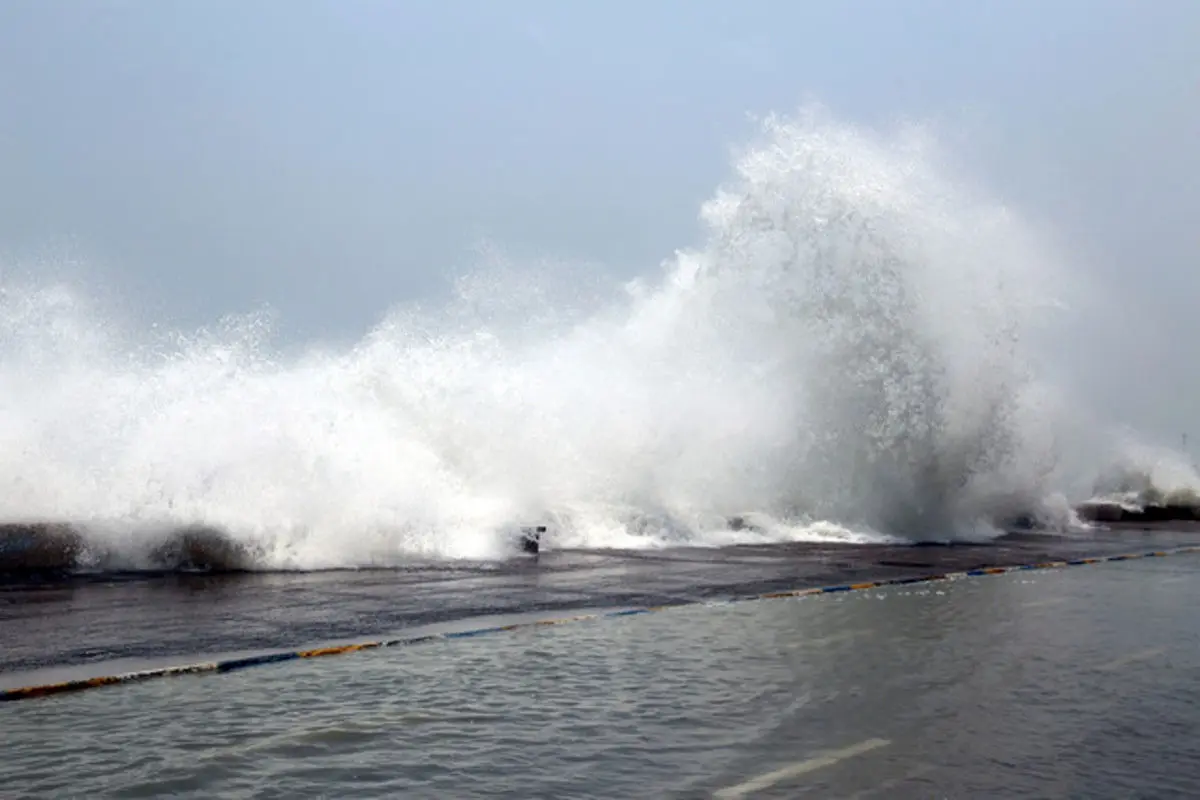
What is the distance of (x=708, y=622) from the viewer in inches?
366

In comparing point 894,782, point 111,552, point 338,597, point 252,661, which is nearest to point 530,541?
point 111,552

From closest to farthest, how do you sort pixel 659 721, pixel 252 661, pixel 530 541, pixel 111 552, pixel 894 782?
1. pixel 894 782
2. pixel 659 721
3. pixel 252 661
4. pixel 111 552
5. pixel 530 541

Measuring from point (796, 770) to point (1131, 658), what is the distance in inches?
163

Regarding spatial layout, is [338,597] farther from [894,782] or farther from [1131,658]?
[894,782]

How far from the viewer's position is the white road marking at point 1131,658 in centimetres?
735

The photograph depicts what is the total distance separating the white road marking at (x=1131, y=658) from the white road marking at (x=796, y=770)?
2869mm

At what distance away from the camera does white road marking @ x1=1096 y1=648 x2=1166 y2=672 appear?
7.35 m

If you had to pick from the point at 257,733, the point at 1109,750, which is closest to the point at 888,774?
the point at 1109,750

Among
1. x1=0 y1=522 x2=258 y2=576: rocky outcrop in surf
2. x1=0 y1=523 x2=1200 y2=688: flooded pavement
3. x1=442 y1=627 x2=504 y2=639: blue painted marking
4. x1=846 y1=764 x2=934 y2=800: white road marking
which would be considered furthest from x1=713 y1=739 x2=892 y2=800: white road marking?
x1=0 y1=522 x2=258 y2=576: rocky outcrop in surf

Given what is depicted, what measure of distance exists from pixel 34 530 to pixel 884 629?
904cm

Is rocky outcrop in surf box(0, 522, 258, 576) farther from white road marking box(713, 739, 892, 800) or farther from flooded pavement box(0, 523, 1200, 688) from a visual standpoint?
white road marking box(713, 739, 892, 800)

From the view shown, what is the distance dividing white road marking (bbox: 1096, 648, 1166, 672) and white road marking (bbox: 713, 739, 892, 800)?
287 centimetres

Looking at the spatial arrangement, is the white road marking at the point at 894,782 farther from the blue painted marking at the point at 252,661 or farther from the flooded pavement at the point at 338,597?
the flooded pavement at the point at 338,597

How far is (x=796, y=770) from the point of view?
4723 millimetres
